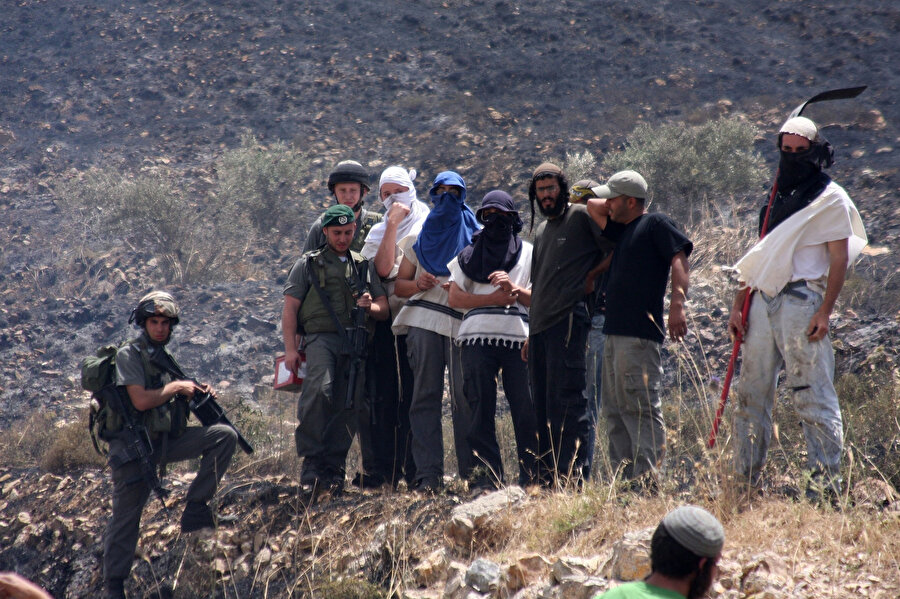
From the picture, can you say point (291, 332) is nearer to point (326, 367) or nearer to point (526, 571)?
point (326, 367)

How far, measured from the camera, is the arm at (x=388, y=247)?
212 inches

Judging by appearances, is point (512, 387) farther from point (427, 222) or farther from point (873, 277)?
point (873, 277)

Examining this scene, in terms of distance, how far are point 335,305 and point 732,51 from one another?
56.2 ft

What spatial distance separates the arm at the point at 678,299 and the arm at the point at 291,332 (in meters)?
2.50

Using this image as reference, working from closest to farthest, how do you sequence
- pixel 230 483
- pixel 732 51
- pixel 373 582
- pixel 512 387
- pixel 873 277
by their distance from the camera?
pixel 373 582
pixel 512 387
pixel 230 483
pixel 873 277
pixel 732 51

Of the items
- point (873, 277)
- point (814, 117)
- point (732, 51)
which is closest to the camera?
point (873, 277)

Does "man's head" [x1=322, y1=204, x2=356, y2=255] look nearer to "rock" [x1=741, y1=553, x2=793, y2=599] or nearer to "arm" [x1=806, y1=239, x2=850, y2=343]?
"arm" [x1=806, y1=239, x2=850, y2=343]

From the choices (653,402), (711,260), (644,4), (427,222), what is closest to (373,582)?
(653,402)

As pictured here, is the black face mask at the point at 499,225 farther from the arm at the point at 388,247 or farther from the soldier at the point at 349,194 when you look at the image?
the soldier at the point at 349,194

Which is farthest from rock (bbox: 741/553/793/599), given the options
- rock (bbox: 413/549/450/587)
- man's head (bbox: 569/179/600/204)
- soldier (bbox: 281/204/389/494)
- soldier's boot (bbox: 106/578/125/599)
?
soldier's boot (bbox: 106/578/125/599)

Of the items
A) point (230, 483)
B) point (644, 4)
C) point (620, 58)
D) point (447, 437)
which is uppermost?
point (644, 4)

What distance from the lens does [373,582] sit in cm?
436

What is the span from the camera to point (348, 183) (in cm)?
556

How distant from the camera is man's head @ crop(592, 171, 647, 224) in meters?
4.27
